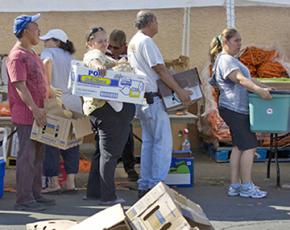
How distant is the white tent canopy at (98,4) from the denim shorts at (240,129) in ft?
7.10

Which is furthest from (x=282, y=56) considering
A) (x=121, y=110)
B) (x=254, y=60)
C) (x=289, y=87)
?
(x=121, y=110)

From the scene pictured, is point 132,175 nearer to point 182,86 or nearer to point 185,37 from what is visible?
point 182,86

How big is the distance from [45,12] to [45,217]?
12.9 feet

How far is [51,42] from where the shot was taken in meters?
7.70

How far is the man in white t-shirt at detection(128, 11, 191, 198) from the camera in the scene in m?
7.10

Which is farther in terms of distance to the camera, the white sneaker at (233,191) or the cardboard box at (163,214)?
the white sneaker at (233,191)

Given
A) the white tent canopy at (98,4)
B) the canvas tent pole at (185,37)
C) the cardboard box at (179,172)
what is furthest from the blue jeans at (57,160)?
the canvas tent pole at (185,37)

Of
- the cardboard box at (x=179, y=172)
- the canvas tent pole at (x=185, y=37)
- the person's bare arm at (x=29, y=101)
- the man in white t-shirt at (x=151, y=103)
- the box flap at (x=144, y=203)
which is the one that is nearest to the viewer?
the box flap at (x=144, y=203)

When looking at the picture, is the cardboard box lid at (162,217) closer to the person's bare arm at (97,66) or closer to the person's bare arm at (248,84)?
the person's bare arm at (97,66)

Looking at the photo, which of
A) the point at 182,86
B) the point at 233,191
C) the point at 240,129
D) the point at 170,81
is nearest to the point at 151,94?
the point at 170,81

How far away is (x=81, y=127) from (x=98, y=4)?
248cm

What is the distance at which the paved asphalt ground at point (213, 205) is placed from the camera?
262 inches

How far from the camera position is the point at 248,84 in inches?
287

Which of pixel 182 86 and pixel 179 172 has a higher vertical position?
pixel 182 86
